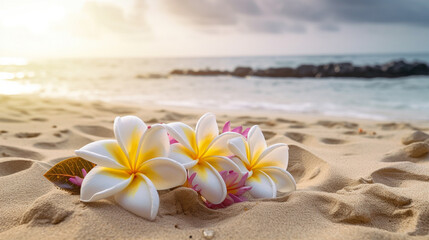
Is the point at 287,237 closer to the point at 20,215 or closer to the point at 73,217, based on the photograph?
the point at 73,217

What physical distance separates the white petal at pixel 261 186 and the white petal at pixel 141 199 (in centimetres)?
42

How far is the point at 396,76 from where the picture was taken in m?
20.0

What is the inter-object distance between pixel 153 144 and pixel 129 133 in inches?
4.0

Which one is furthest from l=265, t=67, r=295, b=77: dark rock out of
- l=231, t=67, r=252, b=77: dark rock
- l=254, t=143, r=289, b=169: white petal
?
l=254, t=143, r=289, b=169: white petal

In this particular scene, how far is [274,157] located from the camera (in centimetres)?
149

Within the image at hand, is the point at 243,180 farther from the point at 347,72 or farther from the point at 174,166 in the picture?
the point at 347,72

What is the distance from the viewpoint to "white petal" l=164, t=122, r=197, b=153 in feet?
4.25

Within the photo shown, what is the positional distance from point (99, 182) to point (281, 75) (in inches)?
789

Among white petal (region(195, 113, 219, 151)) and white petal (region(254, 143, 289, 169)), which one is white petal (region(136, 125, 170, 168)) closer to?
Result: white petal (region(195, 113, 219, 151))

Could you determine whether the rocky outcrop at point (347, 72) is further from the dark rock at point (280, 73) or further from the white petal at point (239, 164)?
the white petal at point (239, 164)

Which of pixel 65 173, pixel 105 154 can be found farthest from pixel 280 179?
pixel 65 173

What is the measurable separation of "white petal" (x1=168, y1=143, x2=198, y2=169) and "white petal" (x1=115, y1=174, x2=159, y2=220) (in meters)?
0.15

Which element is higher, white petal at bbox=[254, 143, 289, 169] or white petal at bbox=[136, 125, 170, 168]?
white petal at bbox=[136, 125, 170, 168]

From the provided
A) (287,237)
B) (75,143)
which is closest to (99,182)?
(287,237)
